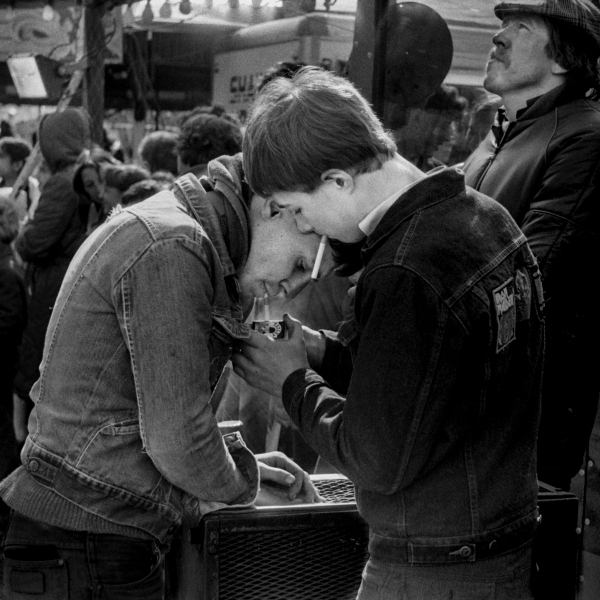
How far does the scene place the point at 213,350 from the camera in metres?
2.02

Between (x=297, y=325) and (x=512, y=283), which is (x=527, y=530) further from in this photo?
(x=297, y=325)

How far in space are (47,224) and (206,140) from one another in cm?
119

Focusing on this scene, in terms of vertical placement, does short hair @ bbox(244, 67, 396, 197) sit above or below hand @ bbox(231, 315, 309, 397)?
above

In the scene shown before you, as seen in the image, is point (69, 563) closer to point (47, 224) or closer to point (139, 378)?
point (139, 378)

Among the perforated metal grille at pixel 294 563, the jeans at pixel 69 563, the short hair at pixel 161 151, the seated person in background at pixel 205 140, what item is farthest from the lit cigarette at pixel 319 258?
the short hair at pixel 161 151

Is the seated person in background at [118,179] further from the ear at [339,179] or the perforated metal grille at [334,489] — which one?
the ear at [339,179]

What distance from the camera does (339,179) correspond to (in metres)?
1.74

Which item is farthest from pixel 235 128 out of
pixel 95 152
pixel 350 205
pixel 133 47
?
pixel 133 47

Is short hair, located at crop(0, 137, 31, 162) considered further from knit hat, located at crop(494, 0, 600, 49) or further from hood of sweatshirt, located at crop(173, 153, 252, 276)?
hood of sweatshirt, located at crop(173, 153, 252, 276)

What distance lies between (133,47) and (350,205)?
1046 cm

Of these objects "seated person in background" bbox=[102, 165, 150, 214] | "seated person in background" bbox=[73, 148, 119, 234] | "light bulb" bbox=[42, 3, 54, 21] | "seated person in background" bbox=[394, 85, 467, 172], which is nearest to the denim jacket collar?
"seated person in background" bbox=[394, 85, 467, 172]

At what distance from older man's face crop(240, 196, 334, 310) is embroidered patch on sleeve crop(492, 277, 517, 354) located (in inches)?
18.5

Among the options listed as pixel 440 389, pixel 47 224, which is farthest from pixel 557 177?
pixel 47 224

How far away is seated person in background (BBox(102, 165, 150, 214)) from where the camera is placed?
584cm
